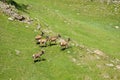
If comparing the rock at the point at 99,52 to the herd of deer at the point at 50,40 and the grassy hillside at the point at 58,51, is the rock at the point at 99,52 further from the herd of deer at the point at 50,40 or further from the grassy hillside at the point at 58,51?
the herd of deer at the point at 50,40

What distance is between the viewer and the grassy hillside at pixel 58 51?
29.9 metres

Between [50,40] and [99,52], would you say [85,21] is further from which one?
[50,40]

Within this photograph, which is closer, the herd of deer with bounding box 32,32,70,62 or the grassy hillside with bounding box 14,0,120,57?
the herd of deer with bounding box 32,32,70,62

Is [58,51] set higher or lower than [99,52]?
higher

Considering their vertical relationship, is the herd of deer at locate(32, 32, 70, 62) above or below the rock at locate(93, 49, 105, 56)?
above

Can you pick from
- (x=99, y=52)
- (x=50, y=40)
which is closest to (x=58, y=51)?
(x=50, y=40)

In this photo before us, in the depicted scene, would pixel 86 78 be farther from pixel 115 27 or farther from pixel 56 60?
pixel 115 27

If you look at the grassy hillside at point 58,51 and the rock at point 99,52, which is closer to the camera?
the grassy hillside at point 58,51

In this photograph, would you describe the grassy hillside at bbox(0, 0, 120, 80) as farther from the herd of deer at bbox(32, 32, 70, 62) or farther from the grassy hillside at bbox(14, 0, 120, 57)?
the herd of deer at bbox(32, 32, 70, 62)

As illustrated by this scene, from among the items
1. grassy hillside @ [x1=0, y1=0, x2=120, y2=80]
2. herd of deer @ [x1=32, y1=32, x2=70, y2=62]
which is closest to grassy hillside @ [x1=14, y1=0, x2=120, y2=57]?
grassy hillside @ [x1=0, y1=0, x2=120, y2=80]

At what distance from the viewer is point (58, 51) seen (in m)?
33.2

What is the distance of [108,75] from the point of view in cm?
3044

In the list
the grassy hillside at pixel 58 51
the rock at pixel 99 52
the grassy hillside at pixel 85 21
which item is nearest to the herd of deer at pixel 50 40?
the grassy hillside at pixel 58 51

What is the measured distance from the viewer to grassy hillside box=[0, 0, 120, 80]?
29.9 metres
